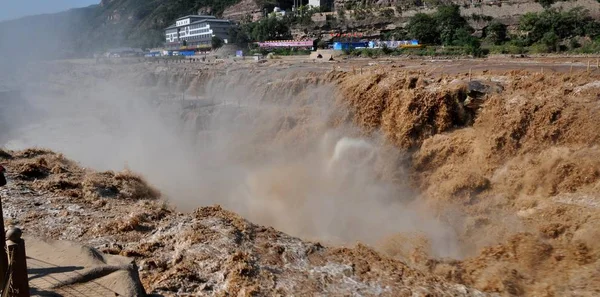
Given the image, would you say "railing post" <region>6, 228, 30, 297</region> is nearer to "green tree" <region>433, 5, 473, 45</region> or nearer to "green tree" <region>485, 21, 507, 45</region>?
"green tree" <region>485, 21, 507, 45</region>

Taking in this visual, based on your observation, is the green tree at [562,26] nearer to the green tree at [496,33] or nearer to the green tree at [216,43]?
the green tree at [496,33]

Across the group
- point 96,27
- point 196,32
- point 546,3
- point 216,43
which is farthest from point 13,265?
point 196,32

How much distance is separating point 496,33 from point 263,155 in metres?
23.9

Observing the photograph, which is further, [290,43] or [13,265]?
[290,43]

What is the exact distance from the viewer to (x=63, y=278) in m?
4.12

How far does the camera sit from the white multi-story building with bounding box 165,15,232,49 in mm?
60562

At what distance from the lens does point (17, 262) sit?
316 centimetres

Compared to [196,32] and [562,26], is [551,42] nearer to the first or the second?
[562,26]

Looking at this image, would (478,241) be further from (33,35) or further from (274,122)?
(33,35)

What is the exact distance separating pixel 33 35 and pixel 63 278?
81.1 feet

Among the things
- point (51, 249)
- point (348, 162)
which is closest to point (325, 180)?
point (348, 162)

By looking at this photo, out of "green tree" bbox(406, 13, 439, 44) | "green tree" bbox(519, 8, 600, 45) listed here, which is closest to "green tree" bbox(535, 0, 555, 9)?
"green tree" bbox(519, 8, 600, 45)

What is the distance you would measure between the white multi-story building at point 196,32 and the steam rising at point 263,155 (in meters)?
38.1

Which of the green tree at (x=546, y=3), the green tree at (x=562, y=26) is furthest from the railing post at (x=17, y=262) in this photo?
the green tree at (x=546, y=3)
